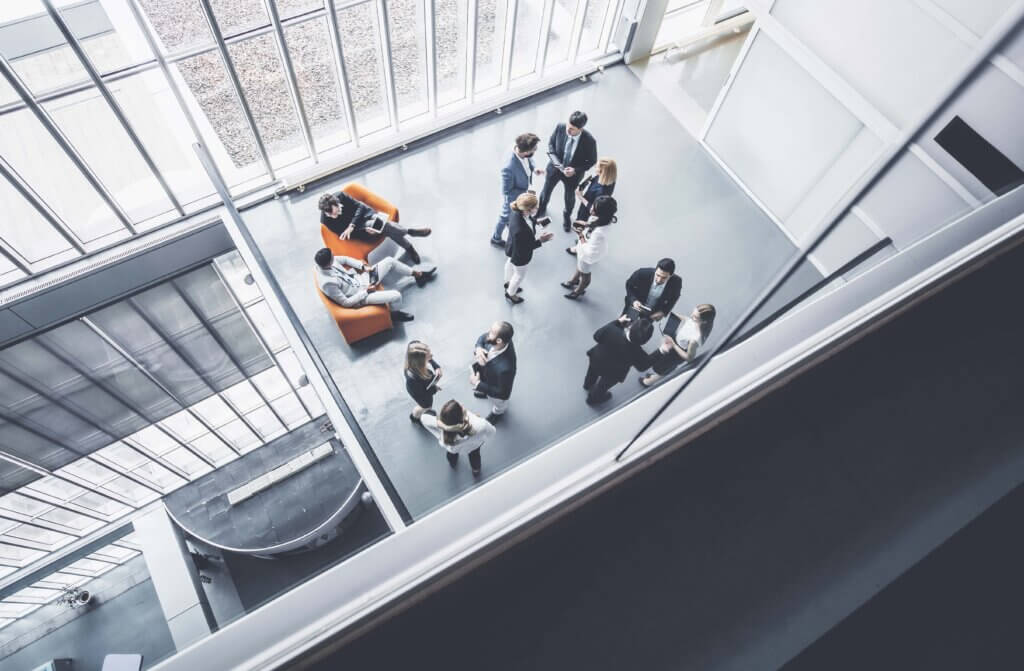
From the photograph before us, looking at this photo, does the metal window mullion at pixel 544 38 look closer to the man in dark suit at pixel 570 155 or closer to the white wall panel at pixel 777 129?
the man in dark suit at pixel 570 155

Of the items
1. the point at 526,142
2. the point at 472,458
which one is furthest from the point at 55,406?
the point at 526,142

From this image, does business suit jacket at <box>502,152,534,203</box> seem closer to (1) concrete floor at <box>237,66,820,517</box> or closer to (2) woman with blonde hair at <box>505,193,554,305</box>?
(2) woman with blonde hair at <box>505,193,554,305</box>

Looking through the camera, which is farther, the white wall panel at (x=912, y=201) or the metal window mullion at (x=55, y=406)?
the metal window mullion at (x=55, y=406)

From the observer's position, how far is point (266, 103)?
7.61m

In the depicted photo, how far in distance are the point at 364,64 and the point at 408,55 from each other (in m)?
0.70

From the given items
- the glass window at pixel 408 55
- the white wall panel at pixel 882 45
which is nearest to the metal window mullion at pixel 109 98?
the glass window at pixel 408 55

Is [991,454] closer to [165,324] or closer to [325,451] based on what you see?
[165,324]

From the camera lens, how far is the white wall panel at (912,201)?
20.6 ft

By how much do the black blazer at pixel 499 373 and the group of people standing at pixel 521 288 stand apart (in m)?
0.01

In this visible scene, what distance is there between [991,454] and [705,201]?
622cm

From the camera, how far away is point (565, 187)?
761 cm

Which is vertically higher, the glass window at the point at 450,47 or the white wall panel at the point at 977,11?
the glass window at the point at 450,47

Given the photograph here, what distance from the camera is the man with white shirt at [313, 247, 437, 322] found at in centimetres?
655

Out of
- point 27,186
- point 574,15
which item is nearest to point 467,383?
point 27,186
